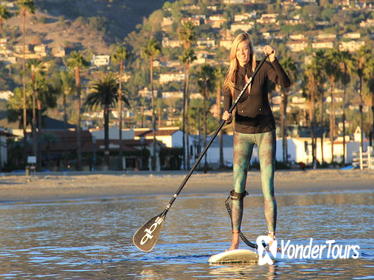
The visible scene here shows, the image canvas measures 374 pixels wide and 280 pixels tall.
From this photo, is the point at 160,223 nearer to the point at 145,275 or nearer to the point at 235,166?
the point at 235,166

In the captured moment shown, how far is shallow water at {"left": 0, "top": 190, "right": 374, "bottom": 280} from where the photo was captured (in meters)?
11.2

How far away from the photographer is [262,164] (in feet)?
41.2

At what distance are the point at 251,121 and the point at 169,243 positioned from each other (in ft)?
9.71

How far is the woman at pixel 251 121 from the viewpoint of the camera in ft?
41.1

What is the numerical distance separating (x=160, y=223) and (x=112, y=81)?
328ft

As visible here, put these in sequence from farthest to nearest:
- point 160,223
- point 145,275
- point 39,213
A: point 39,213
point 160,223
point 145,275

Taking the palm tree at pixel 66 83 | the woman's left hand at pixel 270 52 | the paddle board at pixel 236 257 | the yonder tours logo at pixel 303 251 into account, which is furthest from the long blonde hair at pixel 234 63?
Result: the palm tree at pixel 66 83

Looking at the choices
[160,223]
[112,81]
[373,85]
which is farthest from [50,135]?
[160,223]

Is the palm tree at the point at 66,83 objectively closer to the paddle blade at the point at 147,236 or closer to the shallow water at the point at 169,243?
the shallow water at the point at 169,243

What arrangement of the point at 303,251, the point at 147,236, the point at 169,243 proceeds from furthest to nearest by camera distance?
A: the point at 169,243 < the point at 147,236 < the point at 303,251

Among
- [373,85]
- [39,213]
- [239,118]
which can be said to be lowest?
[39,213]

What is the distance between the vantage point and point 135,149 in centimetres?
11238

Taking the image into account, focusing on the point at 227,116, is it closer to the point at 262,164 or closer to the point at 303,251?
the point at 262,164

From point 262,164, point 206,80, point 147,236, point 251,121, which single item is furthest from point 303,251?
point 206,80
